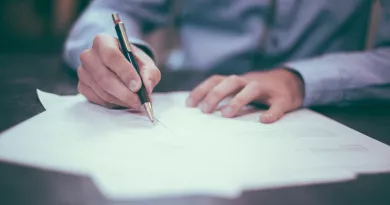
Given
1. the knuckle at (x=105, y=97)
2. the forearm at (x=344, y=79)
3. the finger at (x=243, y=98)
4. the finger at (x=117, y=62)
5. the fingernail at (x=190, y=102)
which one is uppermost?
the finger at (x=117, y=62)

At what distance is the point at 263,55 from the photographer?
2.73ft

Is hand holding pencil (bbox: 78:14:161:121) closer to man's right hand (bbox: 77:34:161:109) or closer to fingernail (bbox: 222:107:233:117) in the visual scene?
man's right hand (bbox: 77:34:161:109)

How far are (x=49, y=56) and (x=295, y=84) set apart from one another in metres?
0.67

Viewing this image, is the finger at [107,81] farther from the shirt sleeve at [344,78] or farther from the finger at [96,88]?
the shirt sleeve at [344,78]

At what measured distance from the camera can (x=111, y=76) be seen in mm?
462

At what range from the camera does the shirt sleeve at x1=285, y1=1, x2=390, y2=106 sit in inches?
23.1

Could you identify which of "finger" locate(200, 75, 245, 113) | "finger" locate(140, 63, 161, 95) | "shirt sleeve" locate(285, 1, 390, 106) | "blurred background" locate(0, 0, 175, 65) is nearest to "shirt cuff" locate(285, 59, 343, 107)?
"shirt sleeve" locate(285, 1, 390, 106)

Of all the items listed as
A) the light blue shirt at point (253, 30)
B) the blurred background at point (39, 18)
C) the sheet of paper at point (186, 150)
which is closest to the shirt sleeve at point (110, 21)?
the light blue shirt at point (253, 30)

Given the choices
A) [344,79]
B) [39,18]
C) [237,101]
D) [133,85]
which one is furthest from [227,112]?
[39,18]

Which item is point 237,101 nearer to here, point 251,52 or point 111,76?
point 111,76

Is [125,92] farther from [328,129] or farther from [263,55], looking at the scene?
[263,55]

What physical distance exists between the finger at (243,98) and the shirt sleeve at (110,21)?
0.22 meters

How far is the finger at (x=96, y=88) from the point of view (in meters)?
0.48

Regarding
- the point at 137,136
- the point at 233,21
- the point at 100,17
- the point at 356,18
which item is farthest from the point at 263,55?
the point at 137,136
